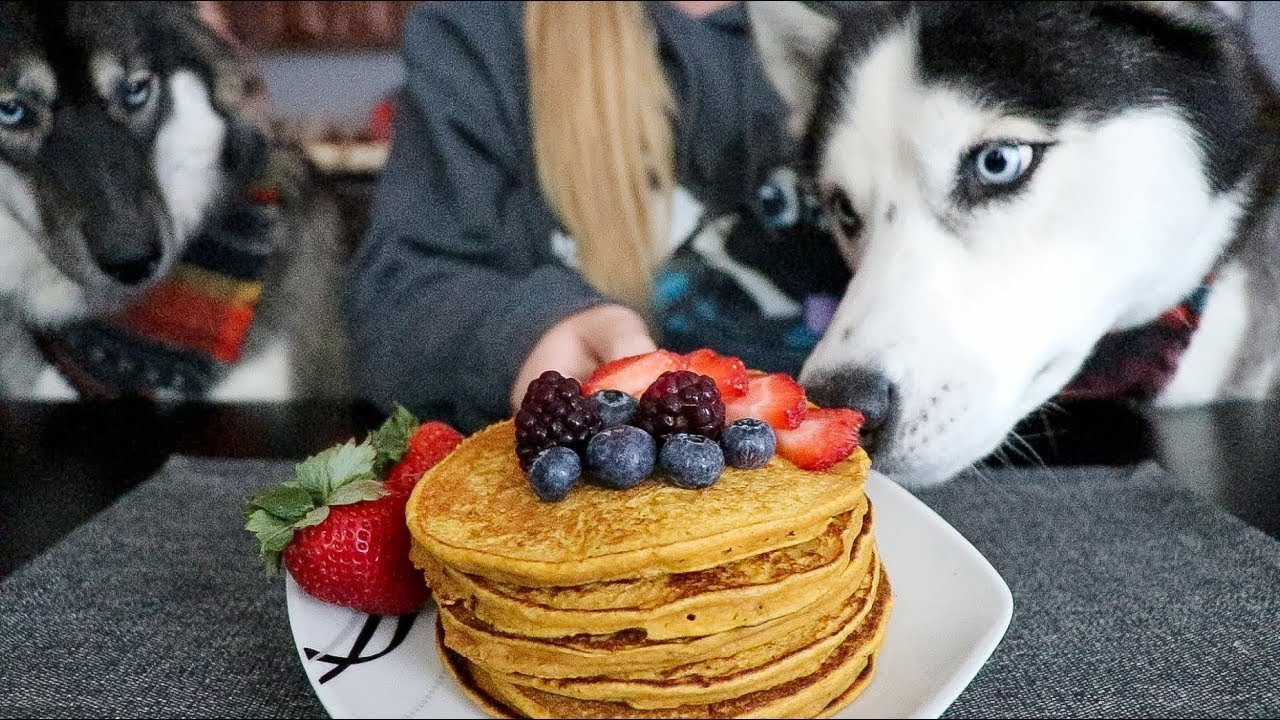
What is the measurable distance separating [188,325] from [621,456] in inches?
52.2

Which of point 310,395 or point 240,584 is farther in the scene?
point 310,395

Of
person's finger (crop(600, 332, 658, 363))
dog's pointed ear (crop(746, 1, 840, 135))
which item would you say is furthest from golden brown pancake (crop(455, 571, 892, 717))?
dog's pointed ear (crop(746, 1, 840, 135))

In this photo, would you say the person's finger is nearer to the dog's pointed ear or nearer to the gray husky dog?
the dog's pointed ear

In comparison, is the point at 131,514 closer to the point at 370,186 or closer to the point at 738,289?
the point at 370,186

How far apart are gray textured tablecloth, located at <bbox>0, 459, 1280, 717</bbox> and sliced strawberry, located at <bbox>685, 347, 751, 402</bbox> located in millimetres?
361

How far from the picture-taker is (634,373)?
2.69 ft

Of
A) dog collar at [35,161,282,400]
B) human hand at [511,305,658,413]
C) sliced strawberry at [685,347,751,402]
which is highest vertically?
sliced strawberry at [685,347,751,402]

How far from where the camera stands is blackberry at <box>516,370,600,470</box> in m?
0.71

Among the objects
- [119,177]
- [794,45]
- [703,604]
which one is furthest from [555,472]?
[119,177]

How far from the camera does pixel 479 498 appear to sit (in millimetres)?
754

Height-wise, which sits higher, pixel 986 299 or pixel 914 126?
pixel 914 126

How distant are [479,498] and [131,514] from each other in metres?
0.81

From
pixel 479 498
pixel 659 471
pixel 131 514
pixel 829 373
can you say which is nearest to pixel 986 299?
pixel 829 373

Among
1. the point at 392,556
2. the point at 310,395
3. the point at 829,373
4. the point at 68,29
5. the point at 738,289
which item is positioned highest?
the point at 68,29
